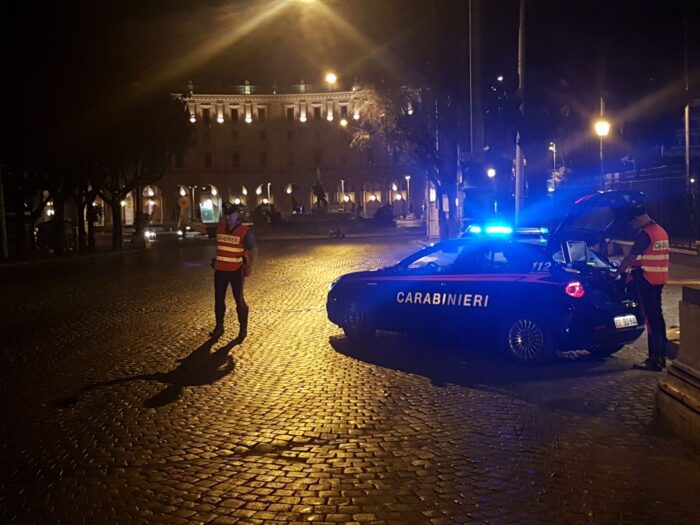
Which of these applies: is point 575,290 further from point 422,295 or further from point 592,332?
point 422,295

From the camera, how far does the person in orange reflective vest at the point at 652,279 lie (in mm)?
8336

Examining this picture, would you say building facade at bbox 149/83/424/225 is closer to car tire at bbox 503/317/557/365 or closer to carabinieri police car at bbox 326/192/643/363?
carabinieri police car at bbox 326/192/643/363

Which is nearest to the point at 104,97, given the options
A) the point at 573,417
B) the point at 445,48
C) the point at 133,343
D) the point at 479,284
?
the point at 445,48

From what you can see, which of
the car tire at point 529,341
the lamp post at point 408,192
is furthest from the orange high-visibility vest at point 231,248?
the lamp post at point 408,192

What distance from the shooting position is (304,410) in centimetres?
698

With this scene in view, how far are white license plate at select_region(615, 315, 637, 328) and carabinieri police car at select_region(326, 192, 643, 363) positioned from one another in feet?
0.04

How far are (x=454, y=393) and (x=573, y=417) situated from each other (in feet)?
4.18

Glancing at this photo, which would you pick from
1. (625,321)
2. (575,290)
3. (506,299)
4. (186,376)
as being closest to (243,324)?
(186,376)

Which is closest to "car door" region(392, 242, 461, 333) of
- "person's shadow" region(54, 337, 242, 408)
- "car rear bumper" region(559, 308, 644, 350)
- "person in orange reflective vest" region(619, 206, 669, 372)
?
"car rear bumper" region(559, 308, 644, 350)

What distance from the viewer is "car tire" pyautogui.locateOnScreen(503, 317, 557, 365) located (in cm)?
846

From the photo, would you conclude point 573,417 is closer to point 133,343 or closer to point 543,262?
point 543,262

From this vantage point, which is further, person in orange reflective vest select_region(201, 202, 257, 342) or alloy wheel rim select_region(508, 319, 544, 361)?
person in orange reflective vest select_region(201, 202, 257, 342)

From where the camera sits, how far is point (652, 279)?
27.5 feet

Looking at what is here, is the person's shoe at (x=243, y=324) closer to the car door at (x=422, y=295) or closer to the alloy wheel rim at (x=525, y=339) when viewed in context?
the car door at (x=422, y=295)
